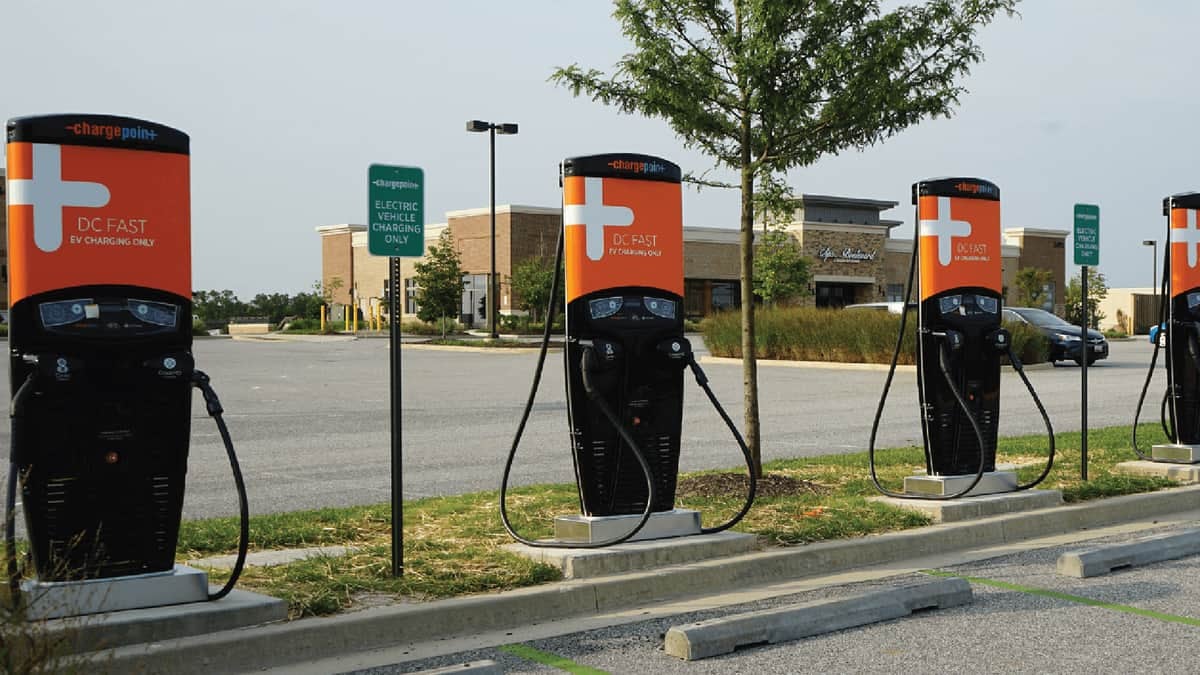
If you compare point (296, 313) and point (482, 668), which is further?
point (296, 313)

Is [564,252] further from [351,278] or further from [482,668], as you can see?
[351,278]

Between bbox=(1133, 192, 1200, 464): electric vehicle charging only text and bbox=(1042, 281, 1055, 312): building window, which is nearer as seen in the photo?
bbox=(1133, 192, 1200, 464): electric vehicle charging only text

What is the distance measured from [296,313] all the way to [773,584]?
75688mm

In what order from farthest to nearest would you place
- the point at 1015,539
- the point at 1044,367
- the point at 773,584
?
the point at 1044,367 → the point at 1015,539 → the point at 773,584

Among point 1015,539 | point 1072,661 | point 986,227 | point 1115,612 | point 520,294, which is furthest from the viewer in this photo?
point 520,294

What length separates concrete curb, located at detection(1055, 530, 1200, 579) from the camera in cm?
809

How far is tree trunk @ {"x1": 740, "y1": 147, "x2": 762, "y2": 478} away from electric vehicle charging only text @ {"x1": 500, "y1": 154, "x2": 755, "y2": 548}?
2533mm

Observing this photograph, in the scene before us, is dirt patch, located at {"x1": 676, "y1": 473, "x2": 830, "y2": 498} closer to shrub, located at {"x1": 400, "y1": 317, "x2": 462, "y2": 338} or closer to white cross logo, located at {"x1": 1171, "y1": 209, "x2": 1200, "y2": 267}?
white cross logo, located at {"x1": 1171, "y1": 209, "x2": 1200, "y2": 267}

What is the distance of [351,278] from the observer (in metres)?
80.5

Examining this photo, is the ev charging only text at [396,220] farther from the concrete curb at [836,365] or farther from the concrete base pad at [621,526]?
the concrete curb at [836,365]

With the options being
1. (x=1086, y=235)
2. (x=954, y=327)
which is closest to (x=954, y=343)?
(x=954, y=327)

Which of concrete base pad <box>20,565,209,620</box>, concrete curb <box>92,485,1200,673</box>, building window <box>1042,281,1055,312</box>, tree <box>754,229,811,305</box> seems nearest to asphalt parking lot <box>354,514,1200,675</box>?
concrete curb <box>92,485,1200,673</box>

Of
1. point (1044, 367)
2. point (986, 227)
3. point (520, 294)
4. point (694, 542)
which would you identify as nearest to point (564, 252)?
point (694, 542)

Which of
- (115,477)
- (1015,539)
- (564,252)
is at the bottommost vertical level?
(1015,539)
